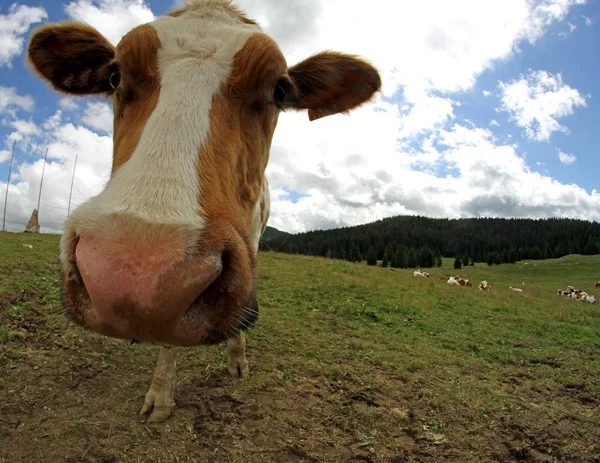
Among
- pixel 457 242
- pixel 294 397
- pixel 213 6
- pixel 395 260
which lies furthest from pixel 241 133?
pixel 457 242

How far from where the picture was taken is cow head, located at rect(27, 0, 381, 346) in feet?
4.60

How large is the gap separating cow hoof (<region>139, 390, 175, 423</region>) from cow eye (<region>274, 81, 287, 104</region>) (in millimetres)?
2777

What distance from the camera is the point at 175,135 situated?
1.86 meters

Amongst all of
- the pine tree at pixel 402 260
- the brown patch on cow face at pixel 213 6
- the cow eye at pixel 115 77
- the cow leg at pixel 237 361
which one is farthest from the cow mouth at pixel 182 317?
the pine tree at pixel 402 260

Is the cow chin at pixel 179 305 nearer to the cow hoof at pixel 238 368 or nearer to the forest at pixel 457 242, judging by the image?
the cow hoof at pixel 238 368

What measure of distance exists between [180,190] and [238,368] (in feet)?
11.0

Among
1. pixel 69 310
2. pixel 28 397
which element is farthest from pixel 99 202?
pixel 28 397

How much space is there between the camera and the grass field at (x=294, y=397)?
A: 10.9ft

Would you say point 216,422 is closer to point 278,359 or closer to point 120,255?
point 278,359

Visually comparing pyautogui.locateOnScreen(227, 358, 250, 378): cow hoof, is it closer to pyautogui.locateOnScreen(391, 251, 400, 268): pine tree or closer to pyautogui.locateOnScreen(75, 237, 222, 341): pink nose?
pyautogui.locateOnScreen(75, 237, 222, 341): pink nose

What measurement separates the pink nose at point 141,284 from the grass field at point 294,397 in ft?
6.76

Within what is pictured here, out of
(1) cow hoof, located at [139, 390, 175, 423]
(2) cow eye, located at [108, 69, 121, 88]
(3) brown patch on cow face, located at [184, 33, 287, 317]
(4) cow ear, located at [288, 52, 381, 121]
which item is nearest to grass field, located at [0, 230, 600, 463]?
(1) cow hoof, located at [139, 390, 175, 423]

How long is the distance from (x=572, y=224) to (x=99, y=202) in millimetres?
145168

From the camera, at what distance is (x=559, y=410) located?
4473 mm
